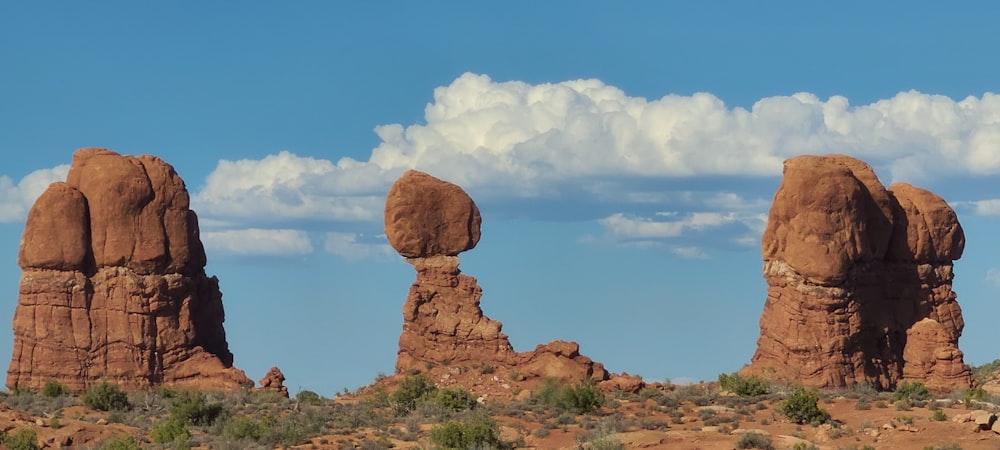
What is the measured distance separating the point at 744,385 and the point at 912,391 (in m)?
7.67

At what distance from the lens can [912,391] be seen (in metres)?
74.8

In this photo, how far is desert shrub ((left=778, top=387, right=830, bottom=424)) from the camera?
6244 cm

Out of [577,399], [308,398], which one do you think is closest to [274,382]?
[308,398]

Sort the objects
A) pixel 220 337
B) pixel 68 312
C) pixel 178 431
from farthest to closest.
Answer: pixel 220 337 → pixel 68 312 → pixel 178 431

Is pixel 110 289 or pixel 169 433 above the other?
pixel 110 289

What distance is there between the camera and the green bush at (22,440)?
5800 cm

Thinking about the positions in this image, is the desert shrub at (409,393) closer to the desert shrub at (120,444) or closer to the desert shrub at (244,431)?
the desert shrub at (244,431)

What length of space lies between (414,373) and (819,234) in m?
16.7

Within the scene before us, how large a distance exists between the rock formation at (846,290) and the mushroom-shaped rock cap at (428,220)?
1205 cm

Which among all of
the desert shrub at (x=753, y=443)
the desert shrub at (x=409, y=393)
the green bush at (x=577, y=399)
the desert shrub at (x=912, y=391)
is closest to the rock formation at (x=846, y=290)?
the desert shrub at (x=912, y=391)

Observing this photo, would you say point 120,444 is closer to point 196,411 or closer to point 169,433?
point 169,433

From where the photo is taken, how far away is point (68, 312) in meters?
72.8

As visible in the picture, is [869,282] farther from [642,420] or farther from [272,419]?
[272,419]

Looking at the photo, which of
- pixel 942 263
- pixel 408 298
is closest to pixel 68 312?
pixel 408 298
